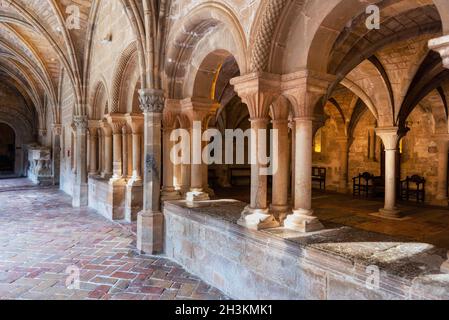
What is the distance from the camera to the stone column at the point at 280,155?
3.42 meters

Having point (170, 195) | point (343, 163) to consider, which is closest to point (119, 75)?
point (170, 195)

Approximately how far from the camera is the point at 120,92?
7.02 m

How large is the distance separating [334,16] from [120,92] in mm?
5354

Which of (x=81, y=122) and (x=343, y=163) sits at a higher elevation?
(x=81, y=122)

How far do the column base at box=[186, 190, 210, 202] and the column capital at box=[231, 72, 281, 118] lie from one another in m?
1.93

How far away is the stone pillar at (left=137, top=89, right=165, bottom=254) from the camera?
4.79 meters

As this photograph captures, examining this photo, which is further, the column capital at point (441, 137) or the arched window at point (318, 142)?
the arched window at point (318, 142)

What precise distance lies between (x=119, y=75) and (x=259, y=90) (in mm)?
4698

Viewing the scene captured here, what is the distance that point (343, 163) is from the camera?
12.0 meters

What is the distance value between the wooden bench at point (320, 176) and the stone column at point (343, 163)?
2.44ft

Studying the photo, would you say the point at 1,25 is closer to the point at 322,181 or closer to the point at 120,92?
the point at 120,92

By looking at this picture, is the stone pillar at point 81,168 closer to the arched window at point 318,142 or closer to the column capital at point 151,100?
the column capital at point 151,100

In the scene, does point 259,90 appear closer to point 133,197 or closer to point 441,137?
point 133,197

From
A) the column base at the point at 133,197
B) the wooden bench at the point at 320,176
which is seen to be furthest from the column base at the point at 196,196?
the wooden bench at the point at 320,176
